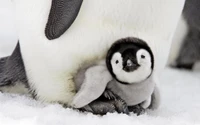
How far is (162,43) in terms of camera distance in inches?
50.8

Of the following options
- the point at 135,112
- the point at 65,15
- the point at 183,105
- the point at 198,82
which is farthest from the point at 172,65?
the point at 65,15

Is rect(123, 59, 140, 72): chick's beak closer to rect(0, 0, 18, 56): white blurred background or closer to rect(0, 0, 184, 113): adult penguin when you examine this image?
rect(0, 0, 184, 113): adult penguin

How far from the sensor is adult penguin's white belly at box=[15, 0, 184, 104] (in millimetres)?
1228

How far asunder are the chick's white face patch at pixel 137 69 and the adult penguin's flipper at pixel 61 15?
120 millimetres

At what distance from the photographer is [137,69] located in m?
1.18

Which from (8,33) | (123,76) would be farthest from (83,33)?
(8,33)

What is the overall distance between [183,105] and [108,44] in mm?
281

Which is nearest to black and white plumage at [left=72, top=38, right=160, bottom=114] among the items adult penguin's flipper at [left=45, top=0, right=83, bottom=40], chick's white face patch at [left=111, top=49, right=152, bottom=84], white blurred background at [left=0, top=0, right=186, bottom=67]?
chick's white face patch at [left=111, top=49, right=152, bottom=84]

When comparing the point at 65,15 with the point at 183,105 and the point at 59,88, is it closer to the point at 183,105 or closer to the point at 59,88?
the point at 59,88

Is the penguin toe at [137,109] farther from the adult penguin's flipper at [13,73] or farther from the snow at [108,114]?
the adult penguin's flipper at [13,73]

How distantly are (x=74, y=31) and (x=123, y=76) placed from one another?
0.15 metres

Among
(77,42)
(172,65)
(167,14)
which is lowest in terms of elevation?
(172,65)

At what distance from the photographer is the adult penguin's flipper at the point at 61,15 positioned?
3.88 feet

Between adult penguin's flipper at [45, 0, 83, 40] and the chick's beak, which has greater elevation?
adult penguin's flipper at [45, 0, 83, 40]
